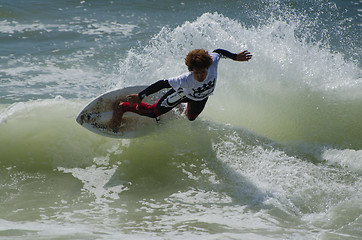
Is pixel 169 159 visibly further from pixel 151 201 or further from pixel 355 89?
pixel 355 89

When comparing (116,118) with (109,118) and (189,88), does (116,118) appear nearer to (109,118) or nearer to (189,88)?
(109,118)

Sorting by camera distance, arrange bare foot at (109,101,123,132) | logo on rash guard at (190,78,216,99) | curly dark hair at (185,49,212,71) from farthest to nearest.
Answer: bare foot at (109,101,123,132) < logo on rash guard at (190,78,216,99) < curly dark hair at (185,49,212,71)

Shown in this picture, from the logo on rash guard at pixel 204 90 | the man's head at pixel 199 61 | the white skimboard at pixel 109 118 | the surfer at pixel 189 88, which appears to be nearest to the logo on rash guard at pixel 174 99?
the surfer at pixel 189 88

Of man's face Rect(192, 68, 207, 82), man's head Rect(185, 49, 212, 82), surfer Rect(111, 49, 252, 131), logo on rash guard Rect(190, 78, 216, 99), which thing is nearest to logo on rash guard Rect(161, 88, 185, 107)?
surfer Rect(111, 49, 252, 131)

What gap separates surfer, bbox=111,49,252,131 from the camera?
15.6 feet

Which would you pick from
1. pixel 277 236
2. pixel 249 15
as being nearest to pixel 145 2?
pixel 249 15

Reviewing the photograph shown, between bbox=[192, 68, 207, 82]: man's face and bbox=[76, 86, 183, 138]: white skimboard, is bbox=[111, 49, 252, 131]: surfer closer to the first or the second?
bbox=[192, 68, 207, 82]: man's face

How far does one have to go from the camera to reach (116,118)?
19.1 ft

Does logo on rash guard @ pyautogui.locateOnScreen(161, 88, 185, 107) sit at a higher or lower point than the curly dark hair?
lower

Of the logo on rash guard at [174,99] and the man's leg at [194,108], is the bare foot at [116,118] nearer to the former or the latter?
the logo on rash guard at [174,99]

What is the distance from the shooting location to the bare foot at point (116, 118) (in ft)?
19.0

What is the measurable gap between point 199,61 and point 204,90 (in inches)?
19.8

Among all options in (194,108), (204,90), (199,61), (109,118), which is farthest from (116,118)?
(199,61)

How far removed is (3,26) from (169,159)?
9.06 meters
